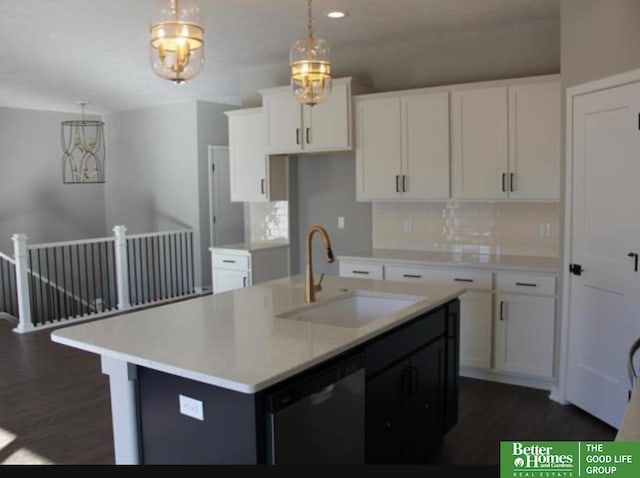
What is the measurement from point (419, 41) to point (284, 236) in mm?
2456

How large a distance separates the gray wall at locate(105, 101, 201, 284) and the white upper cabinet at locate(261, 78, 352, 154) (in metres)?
2.67

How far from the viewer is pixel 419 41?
16.8 feet

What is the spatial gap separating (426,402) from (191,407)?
1426 millimetres

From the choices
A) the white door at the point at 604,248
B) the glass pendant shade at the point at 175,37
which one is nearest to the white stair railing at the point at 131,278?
the glass pendant shade at the point at 175,37

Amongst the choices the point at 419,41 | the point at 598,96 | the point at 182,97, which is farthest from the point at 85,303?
the point at 598,96

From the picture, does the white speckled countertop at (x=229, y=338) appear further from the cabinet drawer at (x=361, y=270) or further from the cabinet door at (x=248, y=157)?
the cabinet door at (x=248, y=157)

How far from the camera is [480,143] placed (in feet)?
15.2

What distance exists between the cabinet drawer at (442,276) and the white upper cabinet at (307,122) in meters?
1.26

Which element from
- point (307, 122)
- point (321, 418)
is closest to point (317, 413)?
point (321, 418)

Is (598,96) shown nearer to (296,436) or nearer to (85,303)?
(296,436)

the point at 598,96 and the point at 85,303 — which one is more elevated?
the point at 598,96

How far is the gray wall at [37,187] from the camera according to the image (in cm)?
837

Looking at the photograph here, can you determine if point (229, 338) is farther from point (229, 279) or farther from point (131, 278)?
point (131, 278)

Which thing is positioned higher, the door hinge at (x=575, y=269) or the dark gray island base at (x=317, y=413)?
the door hinge at (x=575, y=269)
